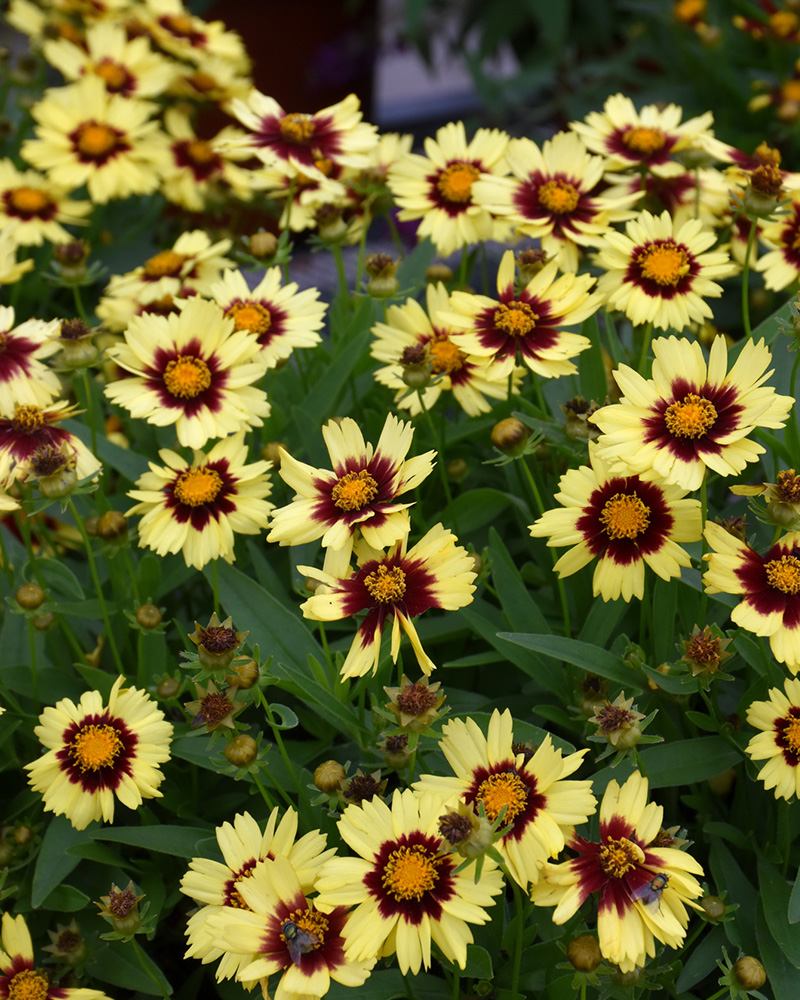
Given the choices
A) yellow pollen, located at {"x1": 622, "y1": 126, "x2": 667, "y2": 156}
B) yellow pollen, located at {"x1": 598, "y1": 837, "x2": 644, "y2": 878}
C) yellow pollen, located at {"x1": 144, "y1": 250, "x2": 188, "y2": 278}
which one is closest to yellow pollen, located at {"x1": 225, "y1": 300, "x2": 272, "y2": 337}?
yellow pollen, located at {"x1": 144, "y1": 250, "x2": 188, "y2": 278}

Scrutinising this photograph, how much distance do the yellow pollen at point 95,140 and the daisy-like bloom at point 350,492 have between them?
846 mm

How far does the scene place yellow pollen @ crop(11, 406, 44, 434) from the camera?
2.99 feet

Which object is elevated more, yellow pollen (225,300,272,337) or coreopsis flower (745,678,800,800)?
yellow pollen (225,300,272,337)

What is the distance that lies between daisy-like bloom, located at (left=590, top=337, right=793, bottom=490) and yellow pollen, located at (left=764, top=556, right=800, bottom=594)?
2.8 inches

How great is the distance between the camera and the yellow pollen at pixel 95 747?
0.80 meters

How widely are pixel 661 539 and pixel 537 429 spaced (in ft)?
0.50

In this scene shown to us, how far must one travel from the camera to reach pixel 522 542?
3.48ft

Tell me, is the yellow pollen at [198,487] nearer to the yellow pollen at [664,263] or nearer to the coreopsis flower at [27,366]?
the coreopsis flower at [27,366]

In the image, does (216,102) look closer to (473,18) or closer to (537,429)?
(537,429)

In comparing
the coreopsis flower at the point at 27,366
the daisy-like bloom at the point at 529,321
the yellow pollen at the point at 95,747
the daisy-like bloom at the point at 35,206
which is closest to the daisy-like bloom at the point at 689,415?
the daisy-like bloom at the point at 529,321

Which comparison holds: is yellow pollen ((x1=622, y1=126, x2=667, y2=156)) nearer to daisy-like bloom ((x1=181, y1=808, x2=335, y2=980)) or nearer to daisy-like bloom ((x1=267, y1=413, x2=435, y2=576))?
daisy-like bloom ((x1=267, y1=413, x2=435, y2=576))

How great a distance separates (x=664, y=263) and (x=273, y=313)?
1.24 ft

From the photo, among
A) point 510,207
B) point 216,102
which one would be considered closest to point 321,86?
point 216,102

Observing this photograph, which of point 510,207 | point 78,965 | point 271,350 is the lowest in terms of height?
point 78,965
